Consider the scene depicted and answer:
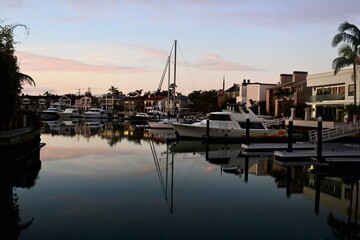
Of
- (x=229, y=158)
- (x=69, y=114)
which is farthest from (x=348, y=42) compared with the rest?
(x=69, y=114)

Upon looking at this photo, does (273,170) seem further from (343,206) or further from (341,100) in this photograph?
(341,100)

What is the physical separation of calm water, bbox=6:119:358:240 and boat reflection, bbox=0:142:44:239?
0.24 meters

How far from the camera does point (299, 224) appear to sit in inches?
491

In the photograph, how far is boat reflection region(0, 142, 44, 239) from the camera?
37.5ft

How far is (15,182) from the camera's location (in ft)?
57.3

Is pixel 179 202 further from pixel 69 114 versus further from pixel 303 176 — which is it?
pixel 69 114

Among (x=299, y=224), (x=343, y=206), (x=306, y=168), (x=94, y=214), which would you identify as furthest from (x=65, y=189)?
(x=306, y=168)

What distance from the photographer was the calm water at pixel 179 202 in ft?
37.3

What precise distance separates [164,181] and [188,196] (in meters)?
3.46

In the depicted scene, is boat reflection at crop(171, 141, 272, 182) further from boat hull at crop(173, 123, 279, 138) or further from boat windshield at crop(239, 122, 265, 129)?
boat windshield at crop(239, 122, 265, 129)

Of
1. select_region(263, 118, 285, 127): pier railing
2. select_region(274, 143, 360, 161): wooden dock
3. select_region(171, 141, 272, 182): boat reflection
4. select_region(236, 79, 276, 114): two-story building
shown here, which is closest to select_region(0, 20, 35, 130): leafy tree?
select_region(171, 141, 272, 182): boat reflection

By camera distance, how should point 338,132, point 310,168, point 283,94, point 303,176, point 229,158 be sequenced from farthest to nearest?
point 283,94, point 338,132, point 229,158, point 310,168, point 303,176

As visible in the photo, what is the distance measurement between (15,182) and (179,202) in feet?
26.1

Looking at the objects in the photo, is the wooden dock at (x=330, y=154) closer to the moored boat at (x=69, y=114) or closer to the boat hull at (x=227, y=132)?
the boat hull at (x=227, y=132)
